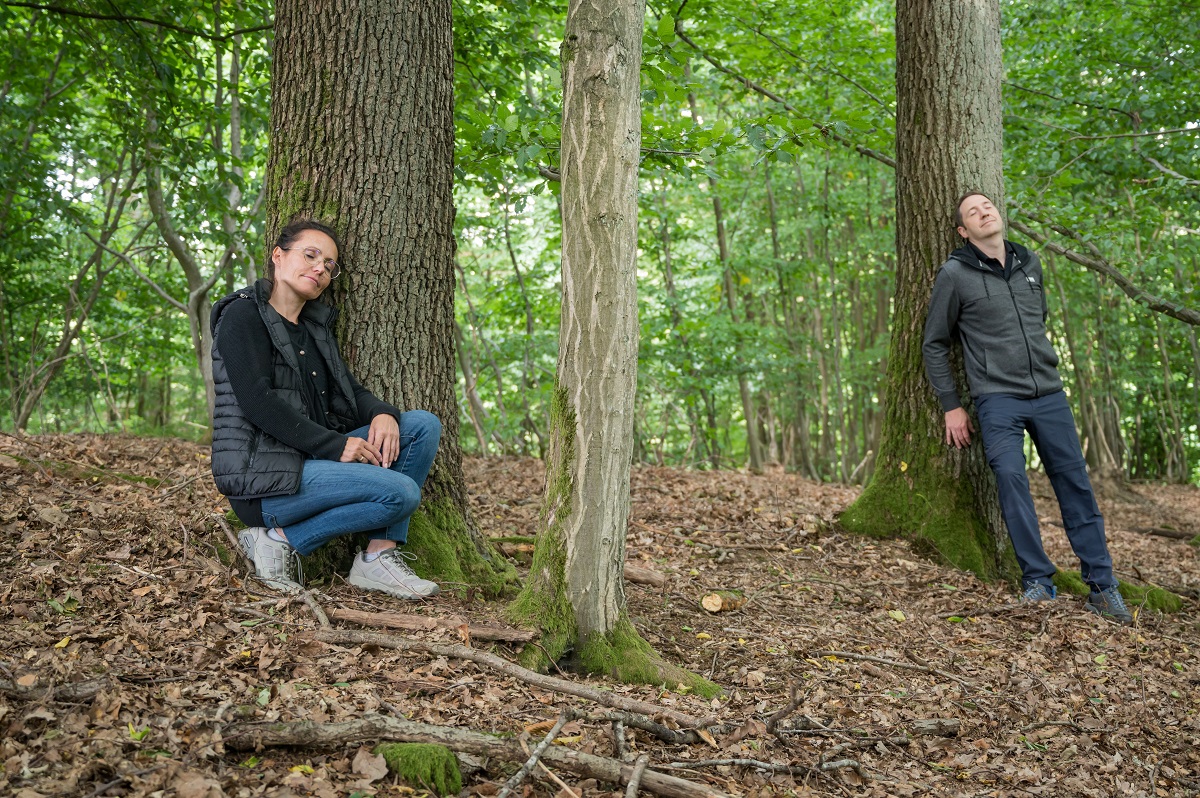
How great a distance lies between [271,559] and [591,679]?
1.47 meters

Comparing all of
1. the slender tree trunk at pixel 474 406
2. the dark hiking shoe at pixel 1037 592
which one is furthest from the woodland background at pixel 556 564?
the slender tree trunk at pixel 474 406

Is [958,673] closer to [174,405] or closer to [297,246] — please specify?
[297,246]

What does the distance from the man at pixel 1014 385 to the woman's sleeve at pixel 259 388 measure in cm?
367

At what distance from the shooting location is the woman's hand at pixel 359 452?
356 centimetres

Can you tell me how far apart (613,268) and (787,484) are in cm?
635

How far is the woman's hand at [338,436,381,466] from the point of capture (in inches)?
140

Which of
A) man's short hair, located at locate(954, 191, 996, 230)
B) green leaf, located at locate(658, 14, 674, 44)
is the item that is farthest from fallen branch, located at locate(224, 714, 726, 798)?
man's short hair, located at locate(954, 191, 996, 230)

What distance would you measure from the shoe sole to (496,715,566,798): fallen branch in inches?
49.6

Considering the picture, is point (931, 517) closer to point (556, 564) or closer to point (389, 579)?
point (556, 564)

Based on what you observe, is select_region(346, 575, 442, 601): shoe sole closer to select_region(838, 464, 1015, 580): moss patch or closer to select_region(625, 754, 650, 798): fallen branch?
select_region(625, 754, 650, 798): fallen branch

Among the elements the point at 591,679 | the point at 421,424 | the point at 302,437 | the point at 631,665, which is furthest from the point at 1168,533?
the point at 302,437

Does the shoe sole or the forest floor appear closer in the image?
the forest floor

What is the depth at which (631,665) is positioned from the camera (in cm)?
327

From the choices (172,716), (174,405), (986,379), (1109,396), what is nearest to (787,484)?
(986,379)
